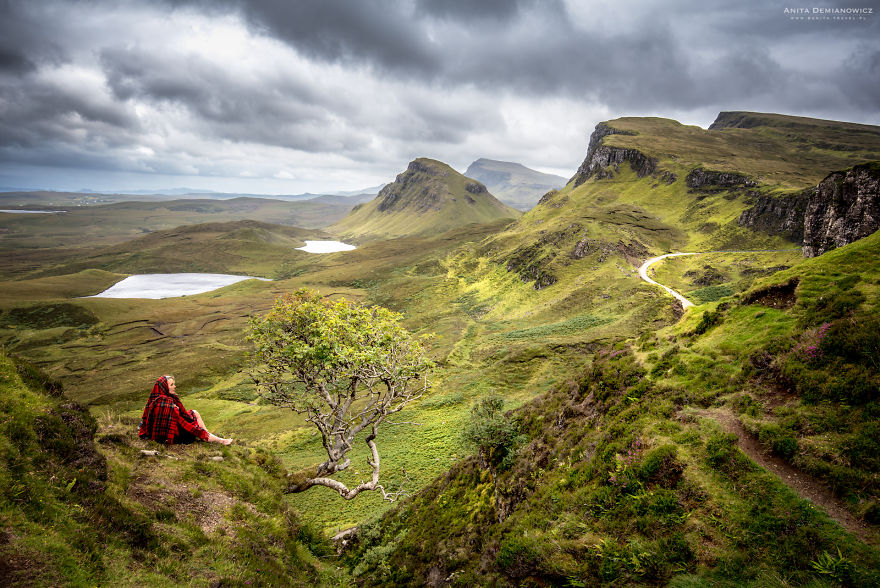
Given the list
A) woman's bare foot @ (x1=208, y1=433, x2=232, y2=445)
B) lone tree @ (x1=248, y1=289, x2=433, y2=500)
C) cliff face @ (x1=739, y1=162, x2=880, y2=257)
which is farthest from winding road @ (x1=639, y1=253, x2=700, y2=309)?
woman's bare foot @ (x1=208, y1=433, x2=232, y2=445)

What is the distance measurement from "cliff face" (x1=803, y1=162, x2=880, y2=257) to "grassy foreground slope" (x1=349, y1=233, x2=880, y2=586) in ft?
141

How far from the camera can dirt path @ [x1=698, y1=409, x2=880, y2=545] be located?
6914 millimetres

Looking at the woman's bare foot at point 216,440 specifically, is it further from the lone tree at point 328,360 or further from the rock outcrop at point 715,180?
the rock outcrop at point 715,180

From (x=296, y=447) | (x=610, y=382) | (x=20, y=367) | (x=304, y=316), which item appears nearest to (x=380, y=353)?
(x=304, y=316)

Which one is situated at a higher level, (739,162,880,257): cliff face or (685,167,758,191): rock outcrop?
(685,167,758,191): rock outcrop

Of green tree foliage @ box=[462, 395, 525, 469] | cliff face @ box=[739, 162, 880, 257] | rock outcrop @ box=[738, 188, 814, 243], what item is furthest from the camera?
rock outcrop @ box=[738, 188, 814, 243]

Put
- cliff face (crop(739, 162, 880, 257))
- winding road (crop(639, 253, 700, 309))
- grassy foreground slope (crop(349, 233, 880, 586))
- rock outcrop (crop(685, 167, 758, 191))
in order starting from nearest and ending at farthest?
grassy foreground slope (crop(349, 233, 880, 586)), cliff face (crop(739, 162, 880, 257)), winding road (crop(639, 253, 700, 309)), rock outcrop (crop(685, 167, 758, 191))

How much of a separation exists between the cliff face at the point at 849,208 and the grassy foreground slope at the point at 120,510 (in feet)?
206

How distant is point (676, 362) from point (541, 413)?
6.71 metres

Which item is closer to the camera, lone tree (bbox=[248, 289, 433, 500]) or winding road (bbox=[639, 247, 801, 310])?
lone tree (bbox=[248, 289, 433, 500])

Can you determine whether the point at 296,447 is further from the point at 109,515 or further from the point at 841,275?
the point at 841,275

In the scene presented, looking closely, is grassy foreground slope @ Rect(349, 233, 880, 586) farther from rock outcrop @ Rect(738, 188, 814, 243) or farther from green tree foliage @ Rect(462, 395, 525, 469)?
rock outcrop @ Rect(738, 188, 814, 243)

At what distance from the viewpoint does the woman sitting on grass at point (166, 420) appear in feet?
41.7

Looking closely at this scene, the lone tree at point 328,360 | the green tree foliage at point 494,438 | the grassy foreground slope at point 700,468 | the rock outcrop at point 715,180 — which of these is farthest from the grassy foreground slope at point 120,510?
the rock outcrop at point 715,180
